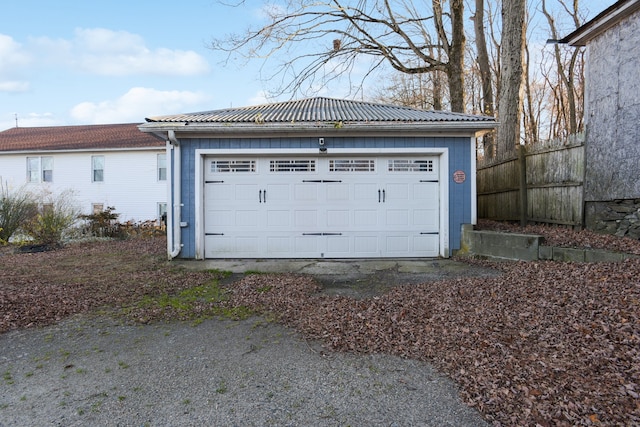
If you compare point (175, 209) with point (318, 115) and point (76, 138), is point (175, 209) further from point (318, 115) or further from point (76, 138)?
point (76, 138)

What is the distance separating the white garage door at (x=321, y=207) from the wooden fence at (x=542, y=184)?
212 cm

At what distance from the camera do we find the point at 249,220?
7613 mm

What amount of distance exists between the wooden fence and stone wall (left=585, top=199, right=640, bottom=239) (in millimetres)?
208

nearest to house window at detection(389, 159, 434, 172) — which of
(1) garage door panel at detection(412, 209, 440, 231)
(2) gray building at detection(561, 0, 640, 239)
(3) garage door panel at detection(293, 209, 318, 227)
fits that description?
(1) garage door panel at detection(412, 209, 440, 231)

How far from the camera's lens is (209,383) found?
2.65 metres

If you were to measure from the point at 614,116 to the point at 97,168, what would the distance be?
18.5m

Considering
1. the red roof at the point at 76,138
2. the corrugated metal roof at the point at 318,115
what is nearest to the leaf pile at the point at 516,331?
the corrugated metal roof at the point at 318,115

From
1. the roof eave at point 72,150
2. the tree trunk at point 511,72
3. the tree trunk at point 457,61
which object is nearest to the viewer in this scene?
the tree trunk at point 511,72

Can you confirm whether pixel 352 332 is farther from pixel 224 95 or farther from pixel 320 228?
pixel 224 95

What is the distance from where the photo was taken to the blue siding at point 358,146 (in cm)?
741

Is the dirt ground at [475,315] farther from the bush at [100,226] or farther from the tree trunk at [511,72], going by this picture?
the bush at [100,226]

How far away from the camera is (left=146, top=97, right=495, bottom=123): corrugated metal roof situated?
7.21 meters

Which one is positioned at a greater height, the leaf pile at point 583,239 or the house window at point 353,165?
the house window at point 353,165

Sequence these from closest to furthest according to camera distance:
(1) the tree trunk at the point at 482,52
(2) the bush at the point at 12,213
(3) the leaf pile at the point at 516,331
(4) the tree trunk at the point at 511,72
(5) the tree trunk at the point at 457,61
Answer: (3) the leaf pile at the point at 516,331, (4) the tree trunk at the point at 511,72, (2) the bush at the point at 12,213, (5) the tree trunk at the point at 457,61, (1) the tree trunk at the point at 482,52
